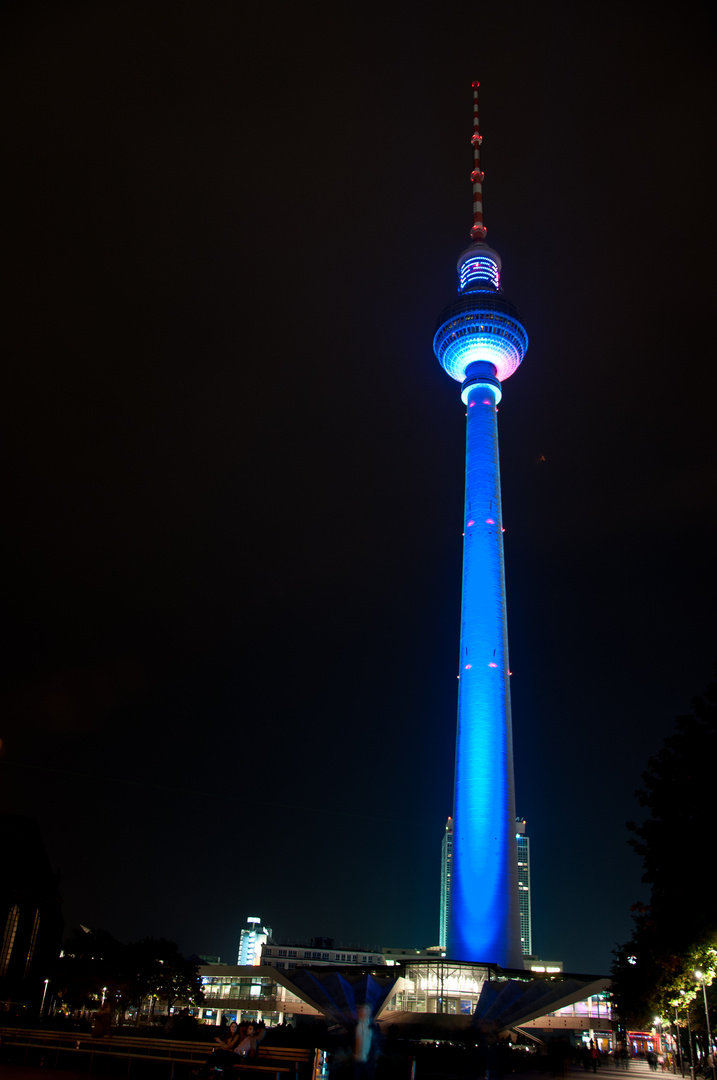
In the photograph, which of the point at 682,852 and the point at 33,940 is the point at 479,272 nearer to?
the point at 682,852

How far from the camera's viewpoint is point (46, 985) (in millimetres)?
90688

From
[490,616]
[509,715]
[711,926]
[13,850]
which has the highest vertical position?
[490,616]

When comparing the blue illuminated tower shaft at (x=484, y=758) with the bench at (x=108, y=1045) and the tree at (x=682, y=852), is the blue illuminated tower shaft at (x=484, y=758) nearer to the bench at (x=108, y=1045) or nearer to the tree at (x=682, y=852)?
the tree at (x=682, y=852)

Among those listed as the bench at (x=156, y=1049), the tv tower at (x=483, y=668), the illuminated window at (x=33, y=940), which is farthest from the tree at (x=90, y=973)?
the bench at (x=156, y=1049)

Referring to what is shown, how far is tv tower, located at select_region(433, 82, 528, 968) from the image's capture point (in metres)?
81.6

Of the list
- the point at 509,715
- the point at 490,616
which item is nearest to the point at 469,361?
the point at 490,616

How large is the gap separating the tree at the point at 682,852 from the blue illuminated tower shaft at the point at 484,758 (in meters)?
43.1

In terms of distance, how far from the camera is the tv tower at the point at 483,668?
81625 mm

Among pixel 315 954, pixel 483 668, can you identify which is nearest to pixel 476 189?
pixel 483 668

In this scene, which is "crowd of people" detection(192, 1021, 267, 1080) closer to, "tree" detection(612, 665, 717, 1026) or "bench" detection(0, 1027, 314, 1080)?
"bench" detection(0, 1027, 314, 1080)

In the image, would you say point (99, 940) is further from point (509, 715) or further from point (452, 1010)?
point (509, 715)

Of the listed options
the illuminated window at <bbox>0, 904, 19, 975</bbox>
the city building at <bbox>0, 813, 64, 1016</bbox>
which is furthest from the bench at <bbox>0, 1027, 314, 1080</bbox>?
the illuminated window at <bbox>0, 904, 19, 975</bbox>

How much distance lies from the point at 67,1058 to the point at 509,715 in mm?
66201

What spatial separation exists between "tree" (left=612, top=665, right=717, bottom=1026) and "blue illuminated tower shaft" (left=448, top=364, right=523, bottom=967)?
43094mm
